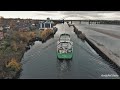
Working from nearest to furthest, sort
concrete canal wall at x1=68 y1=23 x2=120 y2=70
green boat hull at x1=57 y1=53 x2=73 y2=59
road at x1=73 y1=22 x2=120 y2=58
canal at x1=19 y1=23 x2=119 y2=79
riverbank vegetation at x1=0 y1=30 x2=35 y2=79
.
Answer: riverbank vegetation at x1=0 y1=30 x2=35 y2=79
canal at x1=19 y1=23 x2=119 y2=79
concrete canal wall at x1=68 y1=23 x2=120 y2=70
road at x1=73 y1=22 x2=120 y2=58
green boat hull at x1=57 y1=53 x2=73 y2=59

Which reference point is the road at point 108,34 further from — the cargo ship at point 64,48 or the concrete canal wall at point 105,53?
the cargo ship at point 64,48

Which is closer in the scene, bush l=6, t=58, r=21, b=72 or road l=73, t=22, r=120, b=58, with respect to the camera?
bush l=6, t=58, r=21, b=72

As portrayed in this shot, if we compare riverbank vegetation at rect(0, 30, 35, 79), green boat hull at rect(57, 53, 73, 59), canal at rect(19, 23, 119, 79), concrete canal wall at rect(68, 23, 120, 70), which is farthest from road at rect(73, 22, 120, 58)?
riverbank vegetation at rect(0, 30, 35, 79)

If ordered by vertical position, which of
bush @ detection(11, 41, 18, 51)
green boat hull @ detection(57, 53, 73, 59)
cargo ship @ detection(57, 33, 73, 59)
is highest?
bush @ detection(11, 41, 18, 51)

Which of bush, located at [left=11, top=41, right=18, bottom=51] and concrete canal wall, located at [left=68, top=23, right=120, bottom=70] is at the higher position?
bush, located at [left=11, top=41, right=18, bottom=51]

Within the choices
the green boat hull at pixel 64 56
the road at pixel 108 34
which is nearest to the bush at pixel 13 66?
the road at pixel 108 34

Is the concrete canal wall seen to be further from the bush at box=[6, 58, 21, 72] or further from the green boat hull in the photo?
the bush at box=[6, 58, 21, 72]
